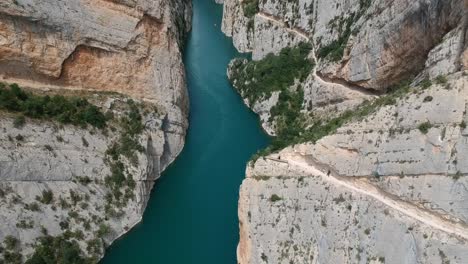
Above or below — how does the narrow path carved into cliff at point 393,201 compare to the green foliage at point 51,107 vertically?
below

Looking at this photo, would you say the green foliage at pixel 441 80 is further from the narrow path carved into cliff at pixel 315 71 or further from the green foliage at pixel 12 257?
the green foliage at pixel 12 257

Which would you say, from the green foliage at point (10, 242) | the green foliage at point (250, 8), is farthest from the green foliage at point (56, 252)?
the green foliage at point (250, 8)

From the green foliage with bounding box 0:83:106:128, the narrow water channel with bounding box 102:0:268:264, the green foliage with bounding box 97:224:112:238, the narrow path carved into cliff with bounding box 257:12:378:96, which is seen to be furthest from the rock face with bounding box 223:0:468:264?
the green foliage with bounding box 0:83:106:128

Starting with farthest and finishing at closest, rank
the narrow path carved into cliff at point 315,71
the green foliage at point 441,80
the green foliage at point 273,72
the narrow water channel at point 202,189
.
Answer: the green foliage at point 273,72, the narrow path carved into cliff at point 315,71, the narrow water channel at point 202,189, the green foliage at point 441,80

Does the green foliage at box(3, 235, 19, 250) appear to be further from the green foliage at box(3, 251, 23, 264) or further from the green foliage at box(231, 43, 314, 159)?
the green foliage at box(231, 43, 314, 159)

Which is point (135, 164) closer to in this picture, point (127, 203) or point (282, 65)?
point (127, 203)
